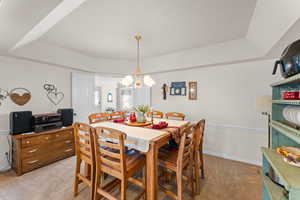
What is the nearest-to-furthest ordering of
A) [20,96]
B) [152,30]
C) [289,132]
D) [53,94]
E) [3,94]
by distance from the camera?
[289,132]
[152,30]
[3,94]
[20,96]
[53,94]

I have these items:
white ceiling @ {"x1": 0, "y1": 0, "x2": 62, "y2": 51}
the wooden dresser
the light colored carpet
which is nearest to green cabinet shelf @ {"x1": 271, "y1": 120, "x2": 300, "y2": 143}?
the light colored carpet

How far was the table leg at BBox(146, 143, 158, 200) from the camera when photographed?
4.50 feet

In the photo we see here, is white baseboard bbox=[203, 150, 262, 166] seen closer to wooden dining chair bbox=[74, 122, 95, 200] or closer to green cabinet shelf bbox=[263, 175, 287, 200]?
green cabinet shelf bbox=[263, 175, 287, 200]

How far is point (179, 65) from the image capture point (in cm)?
326

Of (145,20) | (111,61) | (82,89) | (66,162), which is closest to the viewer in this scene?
(145,20)

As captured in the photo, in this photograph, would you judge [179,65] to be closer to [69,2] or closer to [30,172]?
[69,2]

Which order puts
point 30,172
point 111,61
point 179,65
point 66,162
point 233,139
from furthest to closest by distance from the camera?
point 111,61
point 179,65
point 233,139
point 66,162
point 30,172

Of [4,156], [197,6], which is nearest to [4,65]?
[4,156]

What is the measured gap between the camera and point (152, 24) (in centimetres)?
203

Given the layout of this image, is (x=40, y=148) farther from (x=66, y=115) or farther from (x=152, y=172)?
(x=152, y=172)

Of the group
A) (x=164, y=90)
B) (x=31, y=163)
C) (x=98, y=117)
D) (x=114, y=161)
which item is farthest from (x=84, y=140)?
(x=164, y=90)

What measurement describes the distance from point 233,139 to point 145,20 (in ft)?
10.1

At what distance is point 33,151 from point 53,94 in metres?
1.32

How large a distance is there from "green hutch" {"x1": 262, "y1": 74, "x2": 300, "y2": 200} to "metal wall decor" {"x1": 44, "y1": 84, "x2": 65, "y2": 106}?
3.94 m
